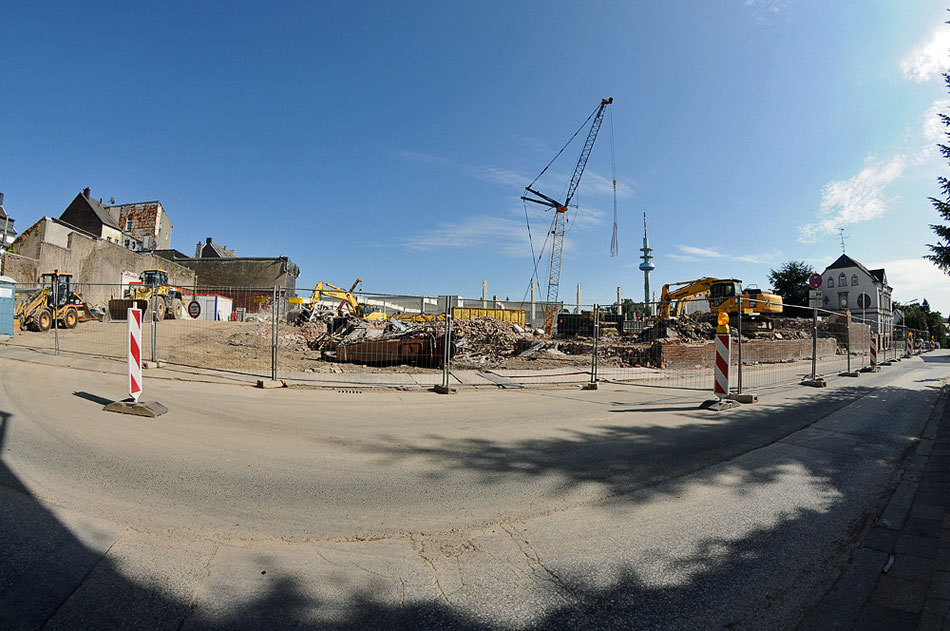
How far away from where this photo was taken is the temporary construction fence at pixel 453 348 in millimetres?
10070

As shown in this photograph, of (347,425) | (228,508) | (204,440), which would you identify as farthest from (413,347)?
Result: (228,508)

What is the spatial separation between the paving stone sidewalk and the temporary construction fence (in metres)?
A: 4.81

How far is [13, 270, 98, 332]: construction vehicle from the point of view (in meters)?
16.7

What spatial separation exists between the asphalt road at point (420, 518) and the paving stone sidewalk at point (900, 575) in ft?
0.39

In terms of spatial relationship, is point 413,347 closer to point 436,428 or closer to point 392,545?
point 436,428

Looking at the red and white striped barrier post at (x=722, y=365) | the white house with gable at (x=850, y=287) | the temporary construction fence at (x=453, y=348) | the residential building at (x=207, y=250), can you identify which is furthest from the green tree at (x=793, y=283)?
the residential building at (x=207, y=250)

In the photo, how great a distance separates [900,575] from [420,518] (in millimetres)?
2901

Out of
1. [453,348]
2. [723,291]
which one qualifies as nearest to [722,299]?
[723,291]

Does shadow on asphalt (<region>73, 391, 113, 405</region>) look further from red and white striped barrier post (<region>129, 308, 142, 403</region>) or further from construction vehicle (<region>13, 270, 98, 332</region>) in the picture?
construction vehicle (<region>13, 270, 98, 332</region>)

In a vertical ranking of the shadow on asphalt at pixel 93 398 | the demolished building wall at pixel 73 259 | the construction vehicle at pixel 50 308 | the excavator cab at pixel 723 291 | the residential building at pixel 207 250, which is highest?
the residential building at pixel 207 250

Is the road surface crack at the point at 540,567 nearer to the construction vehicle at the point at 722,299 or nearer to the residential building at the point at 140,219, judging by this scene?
the construction vehicle at the point at 722,299

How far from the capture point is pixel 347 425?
533cm

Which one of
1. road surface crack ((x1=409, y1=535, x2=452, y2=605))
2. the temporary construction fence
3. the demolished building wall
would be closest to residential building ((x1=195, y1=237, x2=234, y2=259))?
the demolished building wall

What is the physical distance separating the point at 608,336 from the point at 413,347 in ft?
39.0
